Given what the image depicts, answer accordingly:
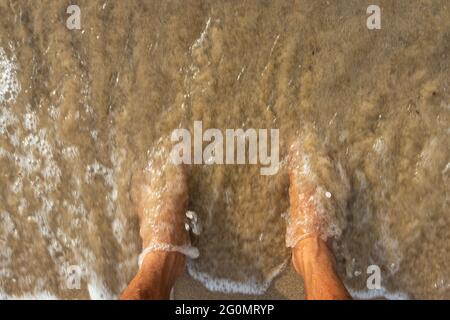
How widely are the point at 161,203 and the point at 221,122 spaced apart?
34 centimetres

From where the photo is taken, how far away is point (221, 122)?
1.79 m

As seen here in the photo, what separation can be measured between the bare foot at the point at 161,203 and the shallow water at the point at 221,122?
1.7 inches

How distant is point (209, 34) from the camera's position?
1.80 meters

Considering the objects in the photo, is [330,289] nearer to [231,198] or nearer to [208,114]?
[231,198]

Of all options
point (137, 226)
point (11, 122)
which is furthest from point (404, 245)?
point (11, 122)

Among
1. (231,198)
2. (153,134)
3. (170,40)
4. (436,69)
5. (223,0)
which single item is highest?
(223,0)

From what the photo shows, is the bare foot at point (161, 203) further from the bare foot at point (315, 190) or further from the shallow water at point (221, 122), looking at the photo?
the bare foot at point (315, 190)

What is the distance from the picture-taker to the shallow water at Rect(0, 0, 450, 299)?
1766 millimetres

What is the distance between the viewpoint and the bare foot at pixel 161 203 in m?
1.76

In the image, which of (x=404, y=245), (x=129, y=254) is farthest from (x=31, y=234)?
(x=404, y=245)

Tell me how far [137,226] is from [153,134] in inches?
12.8

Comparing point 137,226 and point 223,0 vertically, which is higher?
point 223,0

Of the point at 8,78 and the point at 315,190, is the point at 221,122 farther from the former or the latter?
the point at 8,78

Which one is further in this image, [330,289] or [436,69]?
[436,69]
